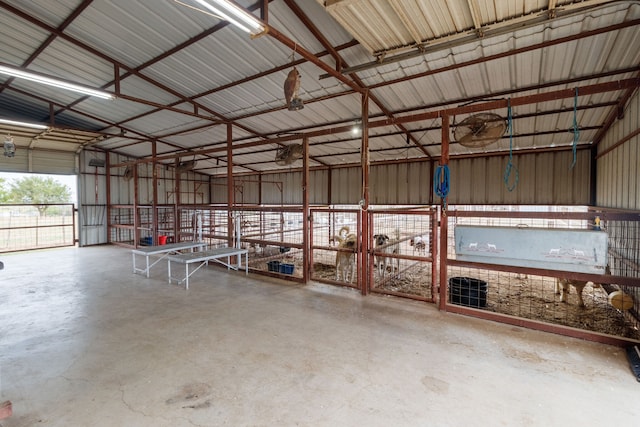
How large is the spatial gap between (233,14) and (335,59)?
2.36 m

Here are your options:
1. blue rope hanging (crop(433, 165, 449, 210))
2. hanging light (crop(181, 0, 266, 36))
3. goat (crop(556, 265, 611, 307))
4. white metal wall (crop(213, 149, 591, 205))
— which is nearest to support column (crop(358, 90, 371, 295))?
blue rope hanging (crop(433, 165, 449, 210))

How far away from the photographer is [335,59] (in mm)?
4785

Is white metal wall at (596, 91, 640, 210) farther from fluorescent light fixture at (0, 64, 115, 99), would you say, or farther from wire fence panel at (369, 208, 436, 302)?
fluorescent light fixture at (0, 64, 115, 99)

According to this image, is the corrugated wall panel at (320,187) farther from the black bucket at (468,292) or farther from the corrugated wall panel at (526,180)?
the black bucket at (468,292)

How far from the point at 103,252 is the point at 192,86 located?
23.8ft

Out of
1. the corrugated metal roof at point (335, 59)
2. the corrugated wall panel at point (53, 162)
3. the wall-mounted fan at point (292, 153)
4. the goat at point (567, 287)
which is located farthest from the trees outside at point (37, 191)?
the goat at point (567, 287)

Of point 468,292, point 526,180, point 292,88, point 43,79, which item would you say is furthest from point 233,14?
point 526,180

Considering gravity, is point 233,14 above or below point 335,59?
below

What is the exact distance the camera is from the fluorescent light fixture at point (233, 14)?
264 centimetres

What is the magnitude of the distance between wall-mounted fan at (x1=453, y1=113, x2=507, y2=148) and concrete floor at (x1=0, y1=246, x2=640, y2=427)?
256cm

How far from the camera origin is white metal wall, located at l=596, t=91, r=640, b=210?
14.3 ft

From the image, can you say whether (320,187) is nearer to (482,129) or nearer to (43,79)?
(482,129)

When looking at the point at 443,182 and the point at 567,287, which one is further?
the point at 567,287

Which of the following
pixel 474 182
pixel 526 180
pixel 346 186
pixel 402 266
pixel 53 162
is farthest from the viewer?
pixel 346 186
